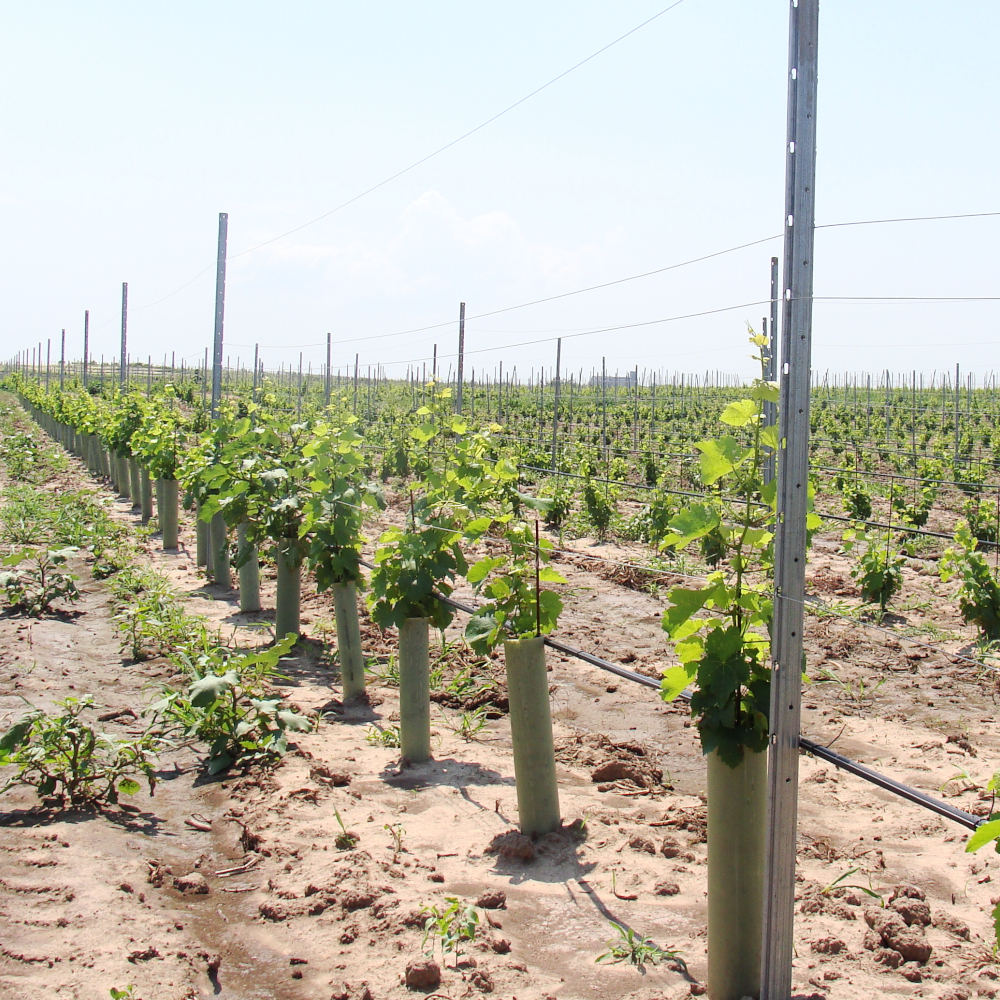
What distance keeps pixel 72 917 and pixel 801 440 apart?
273cm

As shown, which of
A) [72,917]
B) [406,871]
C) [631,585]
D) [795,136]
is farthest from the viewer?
[631,585]

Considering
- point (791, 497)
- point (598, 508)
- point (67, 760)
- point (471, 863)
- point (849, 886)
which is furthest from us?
point (598, 508)

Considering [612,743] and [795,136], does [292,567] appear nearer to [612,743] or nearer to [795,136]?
[612,743]

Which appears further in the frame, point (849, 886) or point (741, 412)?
point (849, 886)

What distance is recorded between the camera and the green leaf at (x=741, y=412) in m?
2.47

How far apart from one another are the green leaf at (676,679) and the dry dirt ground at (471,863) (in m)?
0.88

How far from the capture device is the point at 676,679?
8.96 feet

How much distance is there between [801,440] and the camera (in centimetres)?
228

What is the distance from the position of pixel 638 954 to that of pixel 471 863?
891 millimetres

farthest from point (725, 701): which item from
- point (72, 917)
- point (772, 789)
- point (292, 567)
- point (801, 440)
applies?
point (292, 567)

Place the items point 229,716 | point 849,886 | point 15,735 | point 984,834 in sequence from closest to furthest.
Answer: point 984,834 → point 849,886 → point 15,735 → point 229,716

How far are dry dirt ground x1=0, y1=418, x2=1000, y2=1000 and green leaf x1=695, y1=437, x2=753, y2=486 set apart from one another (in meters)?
1.55

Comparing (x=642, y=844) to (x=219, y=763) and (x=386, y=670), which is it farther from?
(x=386, y=670)

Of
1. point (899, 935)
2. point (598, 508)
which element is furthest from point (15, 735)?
point (598, 508)
